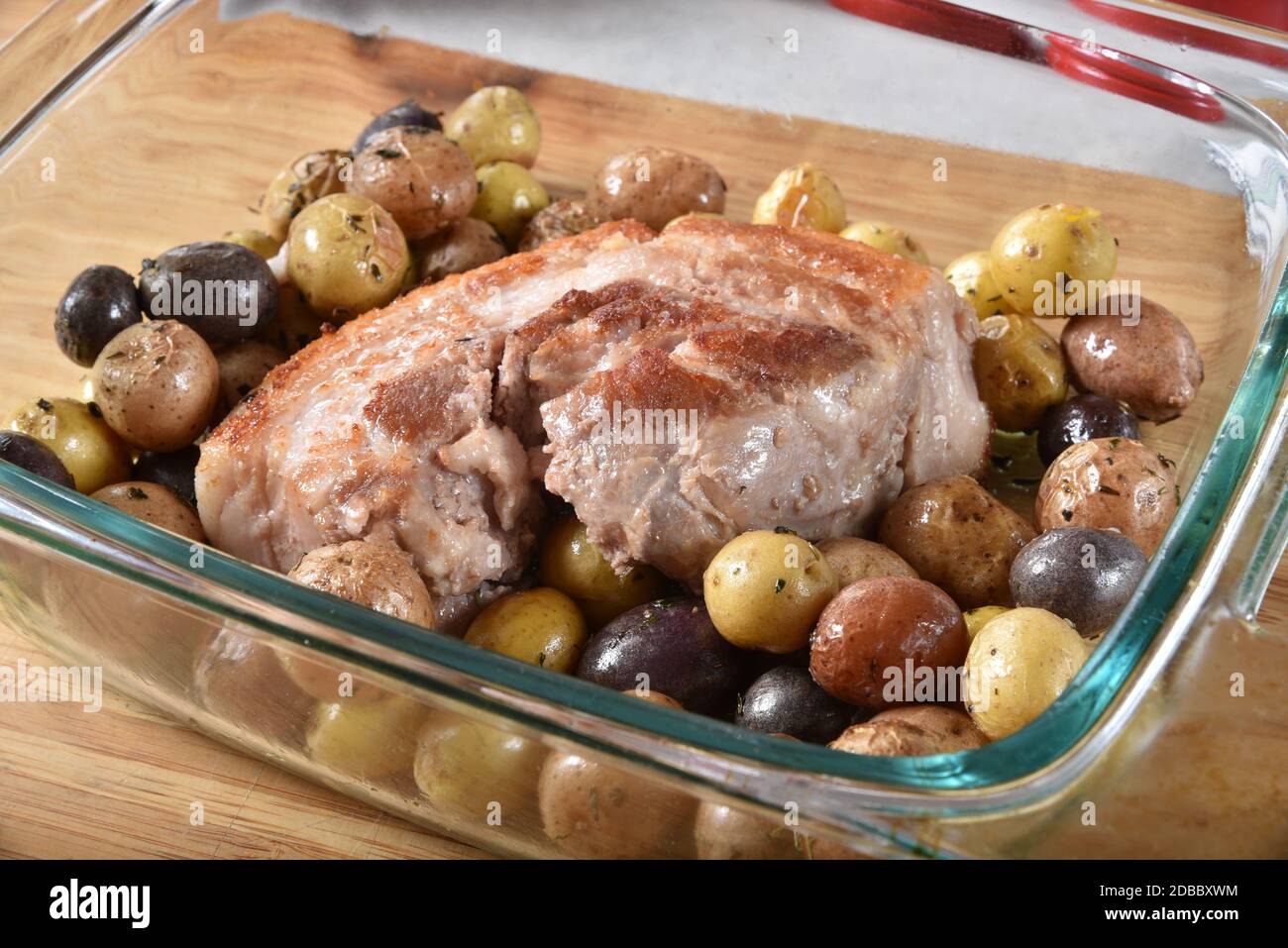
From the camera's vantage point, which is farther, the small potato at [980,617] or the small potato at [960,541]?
the small potato at [960,541]

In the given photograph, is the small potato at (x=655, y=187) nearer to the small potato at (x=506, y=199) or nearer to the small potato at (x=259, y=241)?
the small potato at (x=506, y=199)

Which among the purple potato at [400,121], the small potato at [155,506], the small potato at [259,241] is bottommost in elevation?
the small potato at [155,506]

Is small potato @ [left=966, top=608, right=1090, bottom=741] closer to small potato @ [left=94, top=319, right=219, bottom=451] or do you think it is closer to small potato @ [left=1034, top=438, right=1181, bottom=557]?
small potato @ [left=1034, top=438, right=1181, bottom=557]

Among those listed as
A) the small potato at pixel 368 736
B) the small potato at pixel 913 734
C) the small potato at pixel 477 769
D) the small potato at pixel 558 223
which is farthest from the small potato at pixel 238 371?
the small potato at pixel 913 734

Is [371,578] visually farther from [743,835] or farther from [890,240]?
[890,240]

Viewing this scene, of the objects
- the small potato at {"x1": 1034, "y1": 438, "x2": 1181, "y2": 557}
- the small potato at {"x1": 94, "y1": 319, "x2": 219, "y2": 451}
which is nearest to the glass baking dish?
the small potato at {"x1": 1034, "y1": 438, "x2": 1181, "y2": 557}

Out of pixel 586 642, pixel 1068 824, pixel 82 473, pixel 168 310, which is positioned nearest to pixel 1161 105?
pixel 586 642
